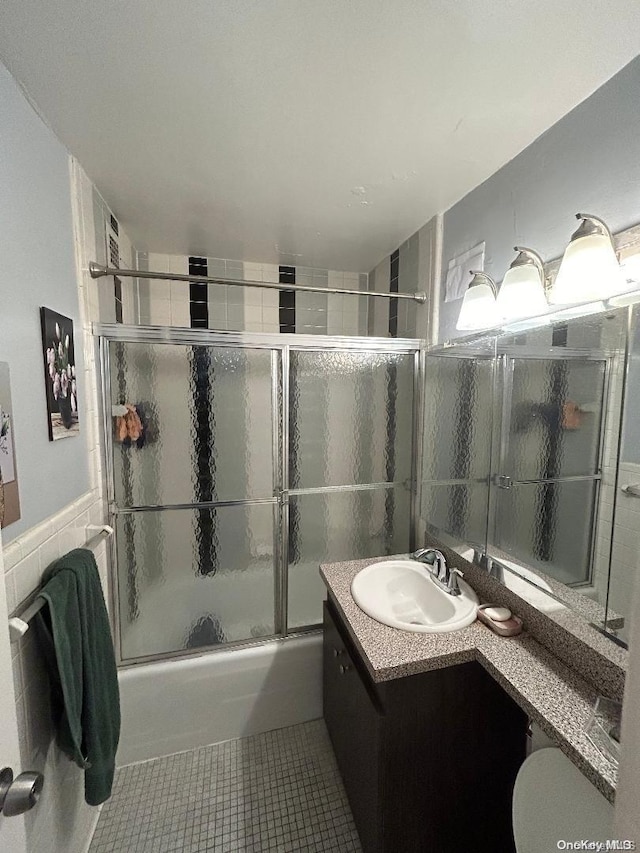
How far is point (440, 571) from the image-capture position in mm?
1377

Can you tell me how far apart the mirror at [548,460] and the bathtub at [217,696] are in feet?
3.25

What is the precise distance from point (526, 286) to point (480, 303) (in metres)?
0.20

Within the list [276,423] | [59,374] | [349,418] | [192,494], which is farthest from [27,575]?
[349,418]

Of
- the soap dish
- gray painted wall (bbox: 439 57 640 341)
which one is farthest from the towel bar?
gray painted wall (bbox: 439 57 640 341)

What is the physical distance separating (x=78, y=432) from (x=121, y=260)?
3.35 feet

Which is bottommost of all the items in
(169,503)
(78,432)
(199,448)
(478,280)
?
(169,503)

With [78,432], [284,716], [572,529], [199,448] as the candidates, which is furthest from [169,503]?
[572,529]

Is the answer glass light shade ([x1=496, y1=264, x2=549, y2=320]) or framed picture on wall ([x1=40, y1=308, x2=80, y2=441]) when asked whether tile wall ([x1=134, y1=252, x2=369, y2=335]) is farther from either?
glass light shade ([x1=496, y1=264, x2=549, y2=320])

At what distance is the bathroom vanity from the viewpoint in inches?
38.8

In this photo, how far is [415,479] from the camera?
1.81 m

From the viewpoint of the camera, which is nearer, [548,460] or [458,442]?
[548,460]

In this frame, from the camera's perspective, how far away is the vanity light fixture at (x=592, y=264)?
86 cm

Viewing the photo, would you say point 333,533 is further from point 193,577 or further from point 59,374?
point 59,374

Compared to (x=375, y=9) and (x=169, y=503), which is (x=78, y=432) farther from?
(x=375, y=9)
